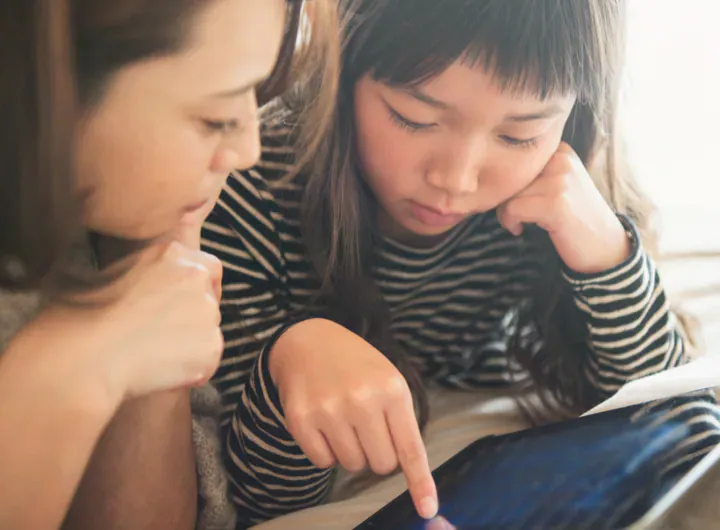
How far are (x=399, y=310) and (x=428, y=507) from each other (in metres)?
0.25

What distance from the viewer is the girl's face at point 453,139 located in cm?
40

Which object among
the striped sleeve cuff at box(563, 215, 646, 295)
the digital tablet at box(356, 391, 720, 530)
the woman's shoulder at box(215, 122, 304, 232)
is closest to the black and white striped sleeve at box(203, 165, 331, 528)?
the woman's shoulder at box(215, 122, 304, 232)

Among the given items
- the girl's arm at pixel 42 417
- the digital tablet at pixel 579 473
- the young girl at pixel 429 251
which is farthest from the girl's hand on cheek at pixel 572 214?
the girl's arm at pixel 42 417

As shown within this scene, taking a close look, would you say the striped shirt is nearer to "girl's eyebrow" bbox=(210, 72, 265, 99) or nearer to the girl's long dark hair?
the girl's long dark hair

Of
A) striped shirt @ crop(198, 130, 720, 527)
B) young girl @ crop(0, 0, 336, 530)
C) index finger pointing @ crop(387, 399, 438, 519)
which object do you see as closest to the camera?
young girl @ crop(0, 0, 336, 530)

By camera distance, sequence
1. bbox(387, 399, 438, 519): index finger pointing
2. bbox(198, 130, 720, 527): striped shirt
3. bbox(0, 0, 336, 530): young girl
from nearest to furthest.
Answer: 1. bbox(0, 0, 336, 530): young girl
2. bbox(387, 399, 438, 519): index finger pointing
3. bbox(198, 130, 720, 527): striped shirt

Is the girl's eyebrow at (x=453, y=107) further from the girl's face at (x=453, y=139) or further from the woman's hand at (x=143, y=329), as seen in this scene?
the woman's hand at (x=143, y=329)

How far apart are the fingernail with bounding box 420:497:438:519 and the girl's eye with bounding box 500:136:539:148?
0.23m

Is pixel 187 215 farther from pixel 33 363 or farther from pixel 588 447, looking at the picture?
pixel 588 447

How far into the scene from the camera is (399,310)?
576 millimetres

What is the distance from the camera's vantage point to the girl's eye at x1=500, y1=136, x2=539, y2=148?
0.43m

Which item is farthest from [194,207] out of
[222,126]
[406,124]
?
[406,124]

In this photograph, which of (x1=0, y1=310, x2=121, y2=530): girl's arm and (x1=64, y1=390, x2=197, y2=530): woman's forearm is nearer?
(x1=0, y1=310, x2=121, y2=530): girl's arm

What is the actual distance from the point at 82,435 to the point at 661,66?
901 mm
